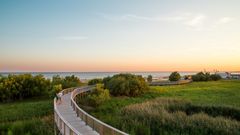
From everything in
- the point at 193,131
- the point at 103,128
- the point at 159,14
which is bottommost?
the point at 193,131

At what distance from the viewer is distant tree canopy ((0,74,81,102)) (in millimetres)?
36844

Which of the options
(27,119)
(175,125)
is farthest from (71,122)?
(27,119)

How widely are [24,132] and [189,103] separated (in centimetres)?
2116

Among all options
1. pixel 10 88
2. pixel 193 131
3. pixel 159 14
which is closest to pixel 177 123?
pixel 193 131

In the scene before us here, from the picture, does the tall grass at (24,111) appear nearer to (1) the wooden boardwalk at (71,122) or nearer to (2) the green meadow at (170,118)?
(1) the wooden boardwalk at (71,122)

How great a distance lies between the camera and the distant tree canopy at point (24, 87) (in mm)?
36844

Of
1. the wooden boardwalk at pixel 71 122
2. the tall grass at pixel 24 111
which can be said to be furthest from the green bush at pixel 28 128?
the tall grass at pixel 24 111

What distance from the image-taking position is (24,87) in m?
39.1

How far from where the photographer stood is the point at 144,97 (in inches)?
1678

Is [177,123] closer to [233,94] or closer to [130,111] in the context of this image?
[130,111]

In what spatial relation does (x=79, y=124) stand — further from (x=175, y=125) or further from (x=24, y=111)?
(x=24, y=111)

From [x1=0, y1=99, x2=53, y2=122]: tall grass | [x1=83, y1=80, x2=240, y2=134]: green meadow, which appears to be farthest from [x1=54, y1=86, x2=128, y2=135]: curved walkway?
[x1=0, y1=99, x2=53, y2=122]: tall grass

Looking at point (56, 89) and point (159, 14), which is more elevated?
point (159, 14)

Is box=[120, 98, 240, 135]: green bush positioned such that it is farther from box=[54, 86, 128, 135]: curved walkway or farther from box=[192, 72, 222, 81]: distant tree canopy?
box=[192, 72, 222, 81]: distant tree canopy
